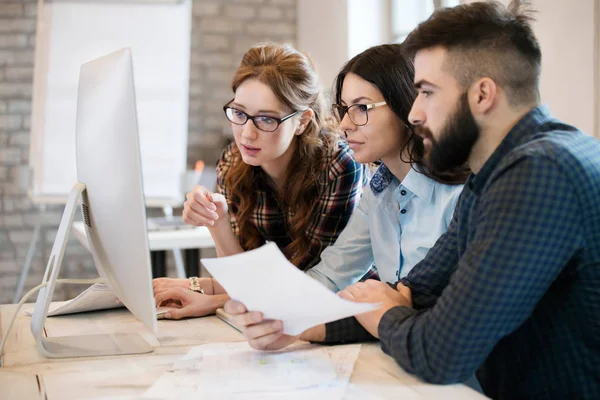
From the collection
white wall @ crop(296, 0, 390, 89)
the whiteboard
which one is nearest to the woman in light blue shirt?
white wall @ crop(296, 0, 390, 89)

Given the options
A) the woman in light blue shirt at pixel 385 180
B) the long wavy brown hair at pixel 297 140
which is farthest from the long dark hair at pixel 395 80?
the long wavy brown hair at pixel 297 140

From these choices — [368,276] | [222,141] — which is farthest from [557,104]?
[222,141]

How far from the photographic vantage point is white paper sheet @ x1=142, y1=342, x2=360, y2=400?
3.11 feet

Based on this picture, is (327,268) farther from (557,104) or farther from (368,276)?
(557,104)

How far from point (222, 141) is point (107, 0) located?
44.1 inches

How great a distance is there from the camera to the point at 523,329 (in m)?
1.04

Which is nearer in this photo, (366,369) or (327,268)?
(366,369)

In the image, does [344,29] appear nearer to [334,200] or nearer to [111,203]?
[334,200]

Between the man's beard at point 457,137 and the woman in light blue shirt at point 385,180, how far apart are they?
502 millimetres

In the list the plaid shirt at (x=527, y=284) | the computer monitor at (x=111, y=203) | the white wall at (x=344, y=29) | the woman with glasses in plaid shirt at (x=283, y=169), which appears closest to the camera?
the plaid shirt at (x=527, y=284)

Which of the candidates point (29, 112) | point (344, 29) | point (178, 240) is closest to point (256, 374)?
point (178, 240)

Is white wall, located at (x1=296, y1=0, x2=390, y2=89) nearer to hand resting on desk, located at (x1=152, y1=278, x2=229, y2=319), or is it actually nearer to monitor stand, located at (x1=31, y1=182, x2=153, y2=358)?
hand resting on desk, located at (x1=152, y1=278, x2=229, y2=319)

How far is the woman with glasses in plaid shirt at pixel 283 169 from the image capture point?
1915 millimetres

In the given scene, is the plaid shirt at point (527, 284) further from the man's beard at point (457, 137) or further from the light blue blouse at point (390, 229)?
the light blue blouse at point (390, 229)
